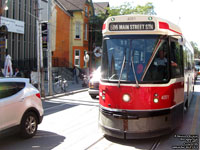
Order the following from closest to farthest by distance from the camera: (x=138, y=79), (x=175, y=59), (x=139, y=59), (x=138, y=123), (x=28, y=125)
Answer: (x=138, y=123), (x=138, y=79), (x=139, y=59), (x=28, y=125), (x=175, y=59)

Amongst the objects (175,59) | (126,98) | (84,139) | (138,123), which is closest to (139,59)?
(126,98)

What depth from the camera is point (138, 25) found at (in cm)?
643

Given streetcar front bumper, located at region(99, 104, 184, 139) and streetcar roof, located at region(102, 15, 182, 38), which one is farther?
streetcar roof, located at region(102, 15, 182, 38)

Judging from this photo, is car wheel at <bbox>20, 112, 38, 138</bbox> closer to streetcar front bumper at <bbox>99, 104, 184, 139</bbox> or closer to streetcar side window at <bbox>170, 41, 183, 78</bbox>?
streetcar front bumper at <bbox>99, 104, 184, 139</bbox>

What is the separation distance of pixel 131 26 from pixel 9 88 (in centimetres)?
344

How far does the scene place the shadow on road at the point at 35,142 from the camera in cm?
609

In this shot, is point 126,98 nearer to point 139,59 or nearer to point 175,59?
point 139,59

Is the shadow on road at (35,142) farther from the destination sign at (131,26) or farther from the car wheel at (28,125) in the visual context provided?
the destination sign at (131,26)

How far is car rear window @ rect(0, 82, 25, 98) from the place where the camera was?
612cm

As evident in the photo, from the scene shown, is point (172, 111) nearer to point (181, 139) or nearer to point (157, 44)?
point (181, 139)

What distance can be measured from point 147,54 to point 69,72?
25.9m

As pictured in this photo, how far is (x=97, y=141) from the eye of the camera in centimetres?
647

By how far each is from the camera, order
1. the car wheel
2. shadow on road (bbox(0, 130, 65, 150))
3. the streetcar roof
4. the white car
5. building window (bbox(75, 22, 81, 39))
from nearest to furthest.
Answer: the white car → shadow on road (bbox(0, 130, 65, 150)) → the streetcar roof → the car wheel → building window (bbox(75, 22, 81, 39))

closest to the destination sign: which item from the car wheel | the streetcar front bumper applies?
the streetcar front bumper
